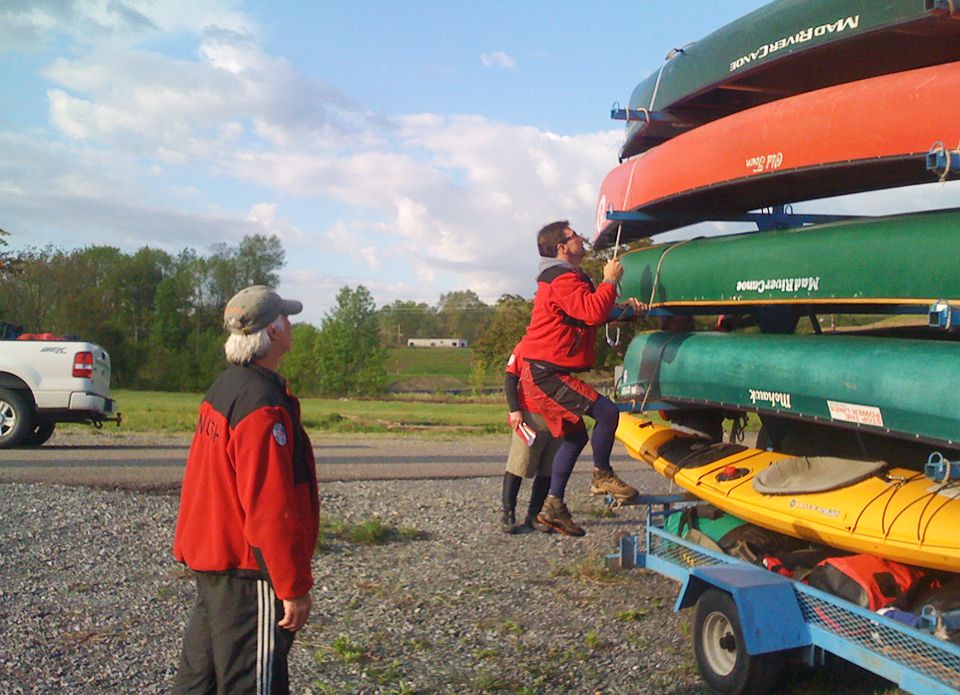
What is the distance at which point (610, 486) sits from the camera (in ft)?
20.4

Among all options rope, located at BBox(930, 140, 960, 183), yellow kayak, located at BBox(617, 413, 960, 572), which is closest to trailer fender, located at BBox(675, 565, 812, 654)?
yellow kayak, located at BBox(617, 413, 960, 572)

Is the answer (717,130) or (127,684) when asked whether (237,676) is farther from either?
(717,130)

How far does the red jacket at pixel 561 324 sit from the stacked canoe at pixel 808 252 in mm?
584

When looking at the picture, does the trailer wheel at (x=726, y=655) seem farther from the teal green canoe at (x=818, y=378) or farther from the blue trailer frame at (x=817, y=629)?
the teal green canoe at (x=818, y=378)

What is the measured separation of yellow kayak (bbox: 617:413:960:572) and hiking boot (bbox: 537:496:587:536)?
1136 millimetres

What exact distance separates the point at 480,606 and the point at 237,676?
9.04ft

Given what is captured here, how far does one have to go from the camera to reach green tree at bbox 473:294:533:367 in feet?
112

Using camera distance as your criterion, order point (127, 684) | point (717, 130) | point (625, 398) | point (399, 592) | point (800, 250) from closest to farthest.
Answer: point (127, 684) → point (800, 250) → point (399, 592) → point (717, 130) → point (625, 398)

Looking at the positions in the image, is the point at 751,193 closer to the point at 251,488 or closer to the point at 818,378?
the point at 818,378

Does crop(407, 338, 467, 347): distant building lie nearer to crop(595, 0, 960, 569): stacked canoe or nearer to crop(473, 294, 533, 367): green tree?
crop(473, 294, 533, 367): green tree

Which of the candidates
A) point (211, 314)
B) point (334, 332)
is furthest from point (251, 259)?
point (334, 332)

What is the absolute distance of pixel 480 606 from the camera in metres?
5.64

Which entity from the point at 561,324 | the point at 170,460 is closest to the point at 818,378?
the point at 561,324

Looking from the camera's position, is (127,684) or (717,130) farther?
(717,130)
